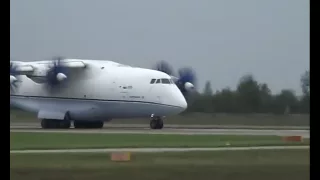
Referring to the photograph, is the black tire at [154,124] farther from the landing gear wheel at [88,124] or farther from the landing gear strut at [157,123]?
the landing gear wheel at [88,124]

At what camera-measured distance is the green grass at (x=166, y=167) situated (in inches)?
321

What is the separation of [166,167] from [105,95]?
20.4 metres

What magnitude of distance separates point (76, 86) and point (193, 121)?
22.5ft

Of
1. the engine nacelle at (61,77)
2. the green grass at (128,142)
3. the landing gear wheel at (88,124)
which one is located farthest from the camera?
the landing gear wheel at (88,124)

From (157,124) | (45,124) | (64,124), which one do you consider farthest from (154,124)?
(45,124)

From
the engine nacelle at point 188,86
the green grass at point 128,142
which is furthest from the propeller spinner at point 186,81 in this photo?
the green grass at point 128,142

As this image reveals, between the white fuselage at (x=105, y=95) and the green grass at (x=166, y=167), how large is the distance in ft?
54.7

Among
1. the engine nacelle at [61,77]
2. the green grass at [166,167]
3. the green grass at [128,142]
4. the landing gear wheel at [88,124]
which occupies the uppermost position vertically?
the engine nacelle at [61,77]

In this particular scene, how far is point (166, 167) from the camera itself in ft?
30.2

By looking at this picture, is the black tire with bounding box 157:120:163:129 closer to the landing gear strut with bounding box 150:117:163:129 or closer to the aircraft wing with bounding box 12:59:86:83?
the landing gear strut with bounding box 150:117:163:129

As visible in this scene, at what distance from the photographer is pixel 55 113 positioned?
30.2 meters

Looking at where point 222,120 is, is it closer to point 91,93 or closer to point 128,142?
point 91,93
